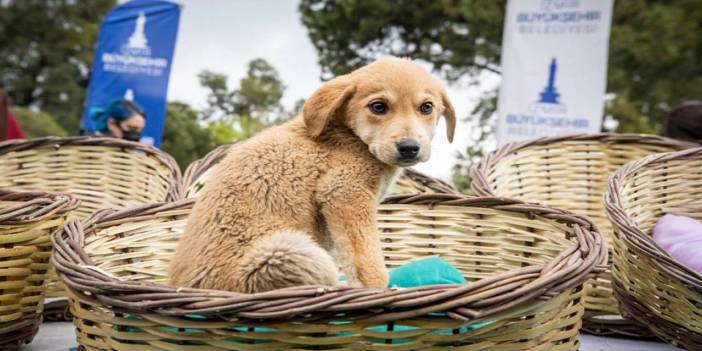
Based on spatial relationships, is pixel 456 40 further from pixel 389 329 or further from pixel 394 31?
pixel 389 329

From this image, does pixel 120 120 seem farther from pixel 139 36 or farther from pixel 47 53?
pixel 47 53

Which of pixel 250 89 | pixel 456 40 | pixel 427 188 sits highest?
pixel 456 40

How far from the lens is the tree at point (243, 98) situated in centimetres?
441

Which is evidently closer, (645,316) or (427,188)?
(645,316)

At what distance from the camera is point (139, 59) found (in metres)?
4.96

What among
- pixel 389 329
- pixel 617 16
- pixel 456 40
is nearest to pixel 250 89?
pixel 456 40

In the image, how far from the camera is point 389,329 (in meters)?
0.90

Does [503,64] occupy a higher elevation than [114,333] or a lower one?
higher

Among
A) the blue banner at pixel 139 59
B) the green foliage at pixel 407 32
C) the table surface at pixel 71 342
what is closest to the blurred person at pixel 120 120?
the blue banner at pixel 139 59

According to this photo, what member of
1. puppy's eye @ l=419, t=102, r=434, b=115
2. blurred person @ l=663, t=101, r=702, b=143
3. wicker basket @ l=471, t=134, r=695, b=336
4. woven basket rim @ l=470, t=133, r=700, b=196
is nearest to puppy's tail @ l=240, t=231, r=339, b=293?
puppy's eye @ l=419, t=102, r=434, b=115

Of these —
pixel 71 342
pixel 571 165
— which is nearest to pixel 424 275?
pixel 71 342

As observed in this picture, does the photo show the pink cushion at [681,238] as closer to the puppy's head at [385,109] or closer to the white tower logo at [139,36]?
the puppy's head at [385,109]

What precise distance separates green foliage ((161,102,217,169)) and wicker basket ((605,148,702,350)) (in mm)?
3228

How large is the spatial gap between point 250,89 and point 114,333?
12.3 feet
